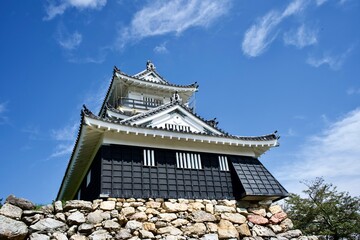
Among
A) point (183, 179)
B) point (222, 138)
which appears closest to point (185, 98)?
point (222, 138)

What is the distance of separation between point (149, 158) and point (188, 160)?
1.73 metres

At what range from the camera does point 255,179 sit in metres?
12.8

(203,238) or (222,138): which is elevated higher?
(222,138)

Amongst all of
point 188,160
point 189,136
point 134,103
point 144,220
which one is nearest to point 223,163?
point 188,160

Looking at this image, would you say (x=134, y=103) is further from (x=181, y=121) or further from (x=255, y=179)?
(x=255, y=179)

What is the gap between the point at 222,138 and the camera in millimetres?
12992

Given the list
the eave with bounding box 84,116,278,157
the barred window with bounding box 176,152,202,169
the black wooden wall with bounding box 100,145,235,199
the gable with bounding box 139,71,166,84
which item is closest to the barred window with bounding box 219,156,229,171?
the black wooden wall with bounding box 100,145,235,199

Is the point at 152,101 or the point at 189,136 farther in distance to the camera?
the point at 152,101

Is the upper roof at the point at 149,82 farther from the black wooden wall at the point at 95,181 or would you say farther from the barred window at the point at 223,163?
the barred window at the point at 223,163

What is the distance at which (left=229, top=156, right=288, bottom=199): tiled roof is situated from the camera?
1225 cm

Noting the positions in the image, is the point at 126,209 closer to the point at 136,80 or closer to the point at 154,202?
the point at 154,202

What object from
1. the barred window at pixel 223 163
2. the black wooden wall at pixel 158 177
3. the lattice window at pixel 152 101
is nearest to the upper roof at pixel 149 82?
the lattice window at pixel 152 101

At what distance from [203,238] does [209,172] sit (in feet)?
9.91

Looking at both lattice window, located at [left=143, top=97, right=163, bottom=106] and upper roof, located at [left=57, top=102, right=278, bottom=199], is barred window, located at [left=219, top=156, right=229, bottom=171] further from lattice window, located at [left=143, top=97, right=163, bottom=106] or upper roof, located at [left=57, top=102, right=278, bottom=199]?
lattice window, located at [left=143, top=97, right=163, bottom=106]
